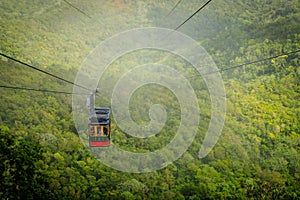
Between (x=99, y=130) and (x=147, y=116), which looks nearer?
(x=99, y=130)

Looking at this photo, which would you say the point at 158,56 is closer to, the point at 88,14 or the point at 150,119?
the point at 88,14

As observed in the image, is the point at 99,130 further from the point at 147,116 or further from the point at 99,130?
the point at 147,116

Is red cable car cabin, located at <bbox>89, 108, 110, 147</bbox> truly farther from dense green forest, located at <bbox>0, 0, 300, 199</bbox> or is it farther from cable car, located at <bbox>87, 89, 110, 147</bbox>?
dense green forest, located at <bbox>0, 0, 300, 199</bbox>

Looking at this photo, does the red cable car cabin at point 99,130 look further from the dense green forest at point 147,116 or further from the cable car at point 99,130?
the dense green forest at point 147,116

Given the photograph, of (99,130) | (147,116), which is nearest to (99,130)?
(99,130)

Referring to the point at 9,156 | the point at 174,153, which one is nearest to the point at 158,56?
the point at 174,153

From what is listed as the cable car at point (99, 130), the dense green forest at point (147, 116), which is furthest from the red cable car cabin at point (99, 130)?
the dense green forest at point (147, 116)

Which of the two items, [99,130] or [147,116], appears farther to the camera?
[147,116]

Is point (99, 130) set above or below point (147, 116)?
below
